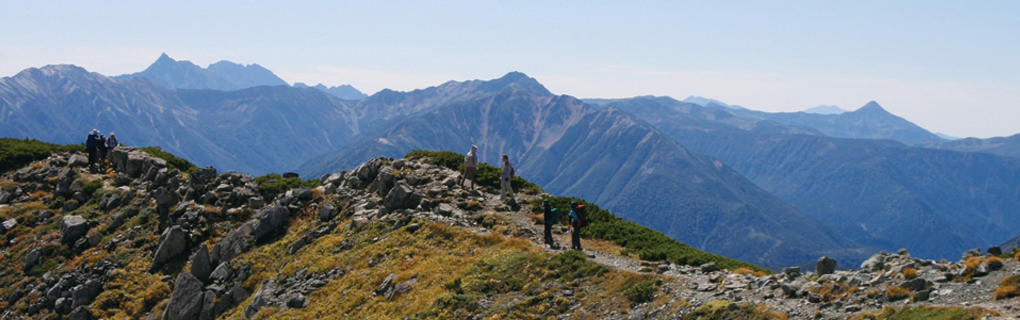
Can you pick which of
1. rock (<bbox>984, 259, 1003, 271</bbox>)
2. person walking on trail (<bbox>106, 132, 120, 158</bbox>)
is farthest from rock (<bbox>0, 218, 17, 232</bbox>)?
rock (<bbox>984, 259, 1003, 271</bbox>)

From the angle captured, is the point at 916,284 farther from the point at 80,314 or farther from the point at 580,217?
the point at 80,314

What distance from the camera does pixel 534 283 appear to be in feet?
78.9

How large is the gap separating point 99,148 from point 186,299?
89.3ft

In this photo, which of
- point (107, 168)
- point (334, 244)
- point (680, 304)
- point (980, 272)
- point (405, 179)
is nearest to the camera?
point (980, 272)

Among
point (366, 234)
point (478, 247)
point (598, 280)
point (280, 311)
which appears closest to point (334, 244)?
point (366, 234)

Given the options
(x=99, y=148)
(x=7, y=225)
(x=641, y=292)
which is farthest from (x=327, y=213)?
(x=99, y=148)

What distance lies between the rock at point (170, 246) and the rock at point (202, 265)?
8.03 ft

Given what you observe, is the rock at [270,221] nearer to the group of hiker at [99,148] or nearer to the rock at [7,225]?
the rock at [7,225]

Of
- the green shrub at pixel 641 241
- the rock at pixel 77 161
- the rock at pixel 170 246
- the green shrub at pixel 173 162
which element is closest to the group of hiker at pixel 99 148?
the rock at pixel 77 161

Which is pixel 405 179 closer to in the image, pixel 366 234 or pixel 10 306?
pixel 366 234

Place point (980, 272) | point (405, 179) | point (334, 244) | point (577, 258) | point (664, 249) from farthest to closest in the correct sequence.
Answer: point (405, 179), point (334, 244), point (664, 249), point (577, 258), point (980, 272)

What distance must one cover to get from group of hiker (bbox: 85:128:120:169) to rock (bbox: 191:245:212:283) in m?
22.1

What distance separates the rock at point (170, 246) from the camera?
35.3 meters

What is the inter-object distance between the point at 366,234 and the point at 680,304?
62.6ft
